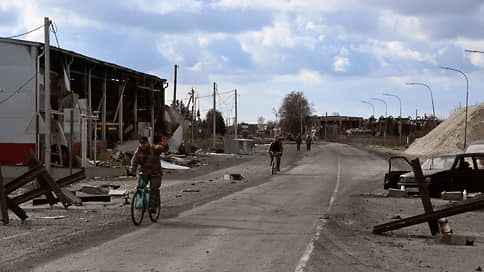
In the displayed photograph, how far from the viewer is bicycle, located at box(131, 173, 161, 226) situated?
11055mm

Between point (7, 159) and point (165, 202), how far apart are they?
16.0 metres

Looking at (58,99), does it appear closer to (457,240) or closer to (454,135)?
(457,240)

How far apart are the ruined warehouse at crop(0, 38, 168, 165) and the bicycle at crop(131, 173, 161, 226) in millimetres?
9819

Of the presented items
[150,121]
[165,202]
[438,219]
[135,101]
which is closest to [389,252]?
[438,219]

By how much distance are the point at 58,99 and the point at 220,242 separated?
24861mm

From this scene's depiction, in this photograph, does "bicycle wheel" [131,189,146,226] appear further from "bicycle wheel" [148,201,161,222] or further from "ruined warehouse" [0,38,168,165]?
"ruined warehouse" [0,38,168,165]

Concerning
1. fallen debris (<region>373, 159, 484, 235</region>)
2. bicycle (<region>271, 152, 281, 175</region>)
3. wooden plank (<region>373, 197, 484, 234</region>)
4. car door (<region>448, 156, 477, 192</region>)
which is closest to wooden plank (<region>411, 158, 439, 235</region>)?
fallen debris (<region>373, 159, 484, 235</region>)

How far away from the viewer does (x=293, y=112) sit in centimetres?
15262

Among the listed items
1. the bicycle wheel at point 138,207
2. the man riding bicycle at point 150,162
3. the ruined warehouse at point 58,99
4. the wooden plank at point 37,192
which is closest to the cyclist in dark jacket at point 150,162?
the man riding bicycle at point 150,162

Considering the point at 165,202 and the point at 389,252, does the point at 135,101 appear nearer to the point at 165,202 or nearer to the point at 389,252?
the point at 165,202

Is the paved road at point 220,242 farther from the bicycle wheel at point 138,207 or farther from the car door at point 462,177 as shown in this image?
the car door at point 462,177

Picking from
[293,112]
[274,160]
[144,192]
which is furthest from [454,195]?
[293,112]

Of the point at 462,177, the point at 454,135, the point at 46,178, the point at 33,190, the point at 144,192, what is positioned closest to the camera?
the point at 144,192

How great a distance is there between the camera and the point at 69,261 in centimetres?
775
